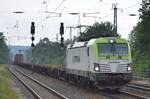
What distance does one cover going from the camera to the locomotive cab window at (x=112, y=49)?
25.7m

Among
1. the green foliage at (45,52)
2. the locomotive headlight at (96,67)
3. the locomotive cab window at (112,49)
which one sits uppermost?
the green foliage at (45,52)

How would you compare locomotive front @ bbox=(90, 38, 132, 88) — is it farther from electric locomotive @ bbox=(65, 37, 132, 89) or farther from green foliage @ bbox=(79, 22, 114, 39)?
green foliage @ bbox=(79, 22, 114, 39)

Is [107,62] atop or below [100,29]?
below

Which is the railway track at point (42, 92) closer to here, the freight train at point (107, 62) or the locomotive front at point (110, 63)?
the freight train at point (107, 62)

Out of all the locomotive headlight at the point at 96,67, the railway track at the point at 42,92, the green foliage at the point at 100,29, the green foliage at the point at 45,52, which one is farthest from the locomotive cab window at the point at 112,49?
the green foliage at the point at 45,52

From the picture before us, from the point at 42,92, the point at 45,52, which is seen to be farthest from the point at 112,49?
the point at 45,52

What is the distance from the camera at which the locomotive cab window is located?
25.7m

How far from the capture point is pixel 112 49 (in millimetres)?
25906

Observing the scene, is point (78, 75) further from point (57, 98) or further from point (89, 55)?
point (57, 98)

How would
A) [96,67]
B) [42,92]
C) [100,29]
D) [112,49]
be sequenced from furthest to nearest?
1. [100,29]
2. [42,92]
3. [112,49]
4. [96,67]

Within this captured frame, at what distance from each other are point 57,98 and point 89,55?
13.8 ft

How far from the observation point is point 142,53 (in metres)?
59.2

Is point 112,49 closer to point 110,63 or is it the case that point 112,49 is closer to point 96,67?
point 110,63

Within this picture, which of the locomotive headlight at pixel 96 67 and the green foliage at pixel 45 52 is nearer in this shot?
the locomotive headlight at pixel 96 67
